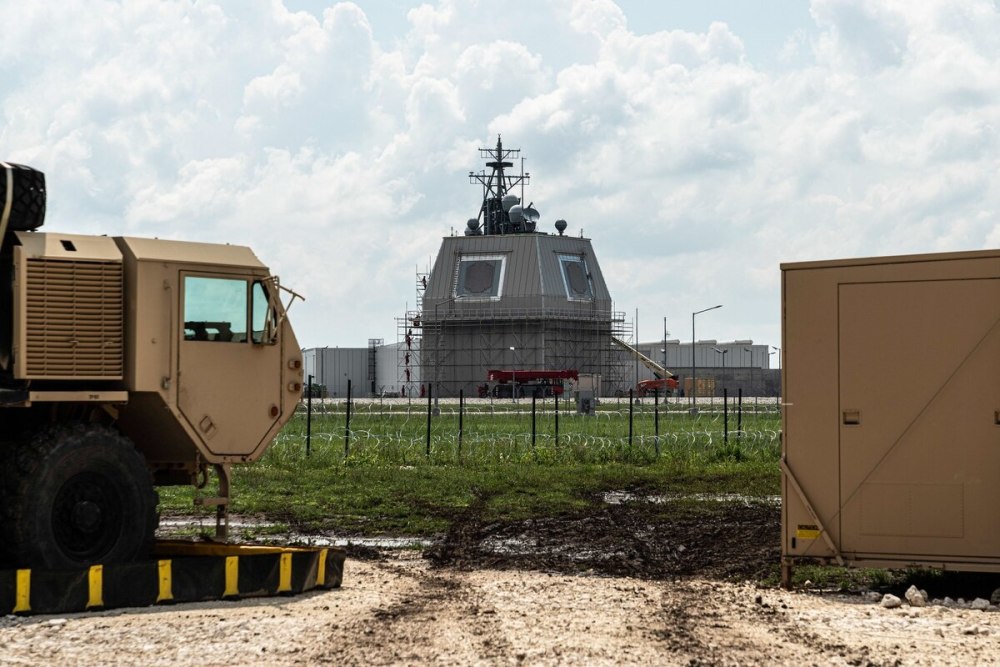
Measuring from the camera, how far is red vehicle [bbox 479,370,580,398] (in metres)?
88.3

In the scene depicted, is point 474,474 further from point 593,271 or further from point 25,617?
point 593,271

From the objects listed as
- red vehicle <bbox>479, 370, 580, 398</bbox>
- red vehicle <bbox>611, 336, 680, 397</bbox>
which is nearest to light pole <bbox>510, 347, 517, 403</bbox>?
red vehicle <bbox>479, 370, 580, 398</bbox>

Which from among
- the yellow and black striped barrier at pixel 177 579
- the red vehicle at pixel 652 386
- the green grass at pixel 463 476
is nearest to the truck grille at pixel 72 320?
the yellow and black striped barrier at pixel 177 579

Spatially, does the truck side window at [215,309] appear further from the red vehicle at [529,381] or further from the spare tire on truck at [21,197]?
the red vehicle at [529,381]

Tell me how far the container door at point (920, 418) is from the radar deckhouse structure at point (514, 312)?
7846cm

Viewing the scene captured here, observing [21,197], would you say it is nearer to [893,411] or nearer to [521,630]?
[521,630]

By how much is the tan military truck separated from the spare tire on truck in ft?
0.04

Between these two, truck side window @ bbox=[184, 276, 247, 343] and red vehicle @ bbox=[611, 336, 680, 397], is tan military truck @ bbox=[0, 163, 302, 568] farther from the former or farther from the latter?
red vehicle @ bbox=[611, 336, 680, 397]

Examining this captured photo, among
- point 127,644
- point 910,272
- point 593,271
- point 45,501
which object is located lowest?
point 127,644

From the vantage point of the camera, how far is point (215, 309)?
14188 mm

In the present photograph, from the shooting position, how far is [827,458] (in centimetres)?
1415

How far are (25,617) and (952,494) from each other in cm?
864

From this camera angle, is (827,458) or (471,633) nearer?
(471,633)

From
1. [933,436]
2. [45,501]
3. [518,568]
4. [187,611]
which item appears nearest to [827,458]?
[933,436]
